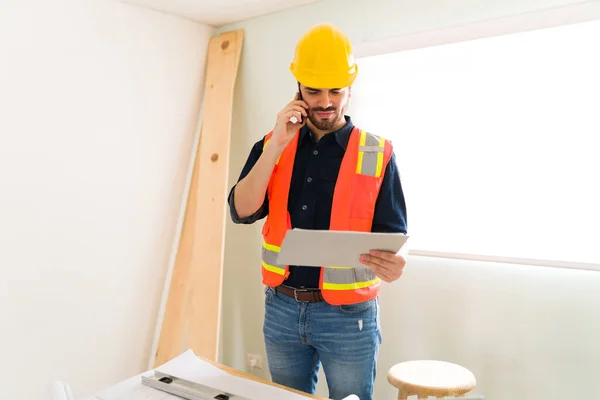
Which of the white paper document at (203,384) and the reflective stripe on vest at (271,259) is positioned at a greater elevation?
the reflective stripe on vest at (271,259)

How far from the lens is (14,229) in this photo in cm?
259

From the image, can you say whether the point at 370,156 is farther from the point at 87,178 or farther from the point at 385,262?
the point at 87,178

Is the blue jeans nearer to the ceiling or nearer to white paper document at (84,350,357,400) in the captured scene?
white paper document at (84,350,357,400)

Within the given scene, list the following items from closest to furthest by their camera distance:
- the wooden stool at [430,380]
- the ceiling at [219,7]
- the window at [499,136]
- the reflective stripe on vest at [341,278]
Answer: the reflective stripe on vest at [341,278]
the wooden stool at [430,380]
the window at [499,136]
the ceiling at [219,7]

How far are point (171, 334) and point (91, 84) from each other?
1510 mm

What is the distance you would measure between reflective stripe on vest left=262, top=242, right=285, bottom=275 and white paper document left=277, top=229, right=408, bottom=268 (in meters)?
0.28

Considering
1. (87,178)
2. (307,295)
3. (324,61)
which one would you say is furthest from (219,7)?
(307,295)

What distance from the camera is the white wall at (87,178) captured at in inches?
102

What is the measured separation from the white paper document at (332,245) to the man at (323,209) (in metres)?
0.22

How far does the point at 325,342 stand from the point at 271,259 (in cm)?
32

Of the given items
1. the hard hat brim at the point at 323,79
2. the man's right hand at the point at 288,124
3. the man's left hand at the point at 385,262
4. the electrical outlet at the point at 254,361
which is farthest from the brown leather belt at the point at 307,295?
the electrical outlet at the point at 254,361

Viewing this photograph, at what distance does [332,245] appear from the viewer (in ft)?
4.74

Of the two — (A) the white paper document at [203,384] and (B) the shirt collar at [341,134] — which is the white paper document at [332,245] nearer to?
(A) the white paper document at [203,384]

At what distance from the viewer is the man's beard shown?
181 cm
